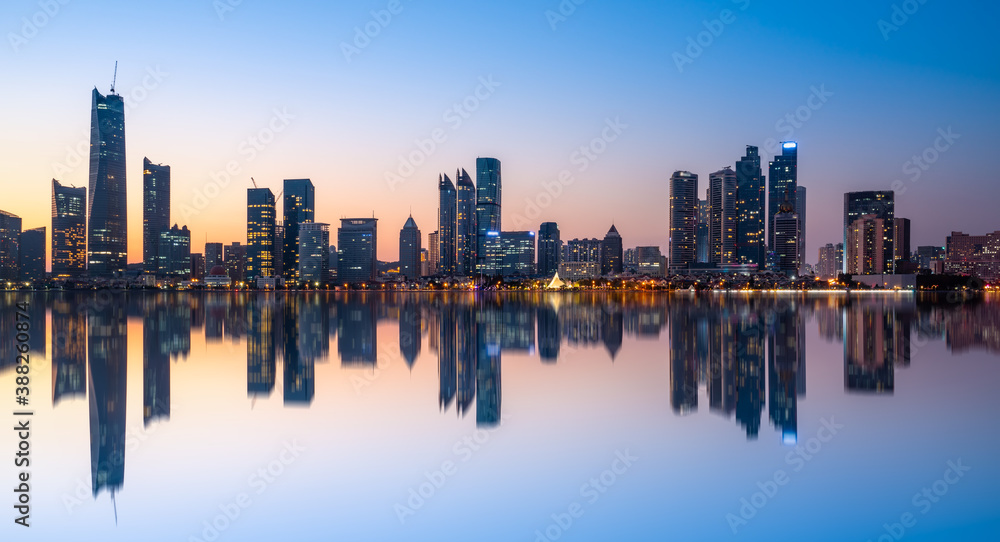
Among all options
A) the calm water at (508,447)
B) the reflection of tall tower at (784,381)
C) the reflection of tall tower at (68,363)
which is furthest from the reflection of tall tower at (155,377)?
the reflection of tall tower at (784,381)

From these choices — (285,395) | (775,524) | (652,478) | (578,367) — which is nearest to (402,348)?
(578,367)

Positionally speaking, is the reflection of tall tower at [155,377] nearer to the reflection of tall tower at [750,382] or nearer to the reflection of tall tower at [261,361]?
the reflection of tall tower at [261,361]

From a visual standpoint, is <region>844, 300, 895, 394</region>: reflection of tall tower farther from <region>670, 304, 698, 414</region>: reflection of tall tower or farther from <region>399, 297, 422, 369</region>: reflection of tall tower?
<region>399, 297, 422, 369</region>: reflection of tall tower

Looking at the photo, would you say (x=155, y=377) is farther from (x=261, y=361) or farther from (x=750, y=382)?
(x=750, y=382)

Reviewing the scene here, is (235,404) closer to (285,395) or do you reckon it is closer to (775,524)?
(285,395)

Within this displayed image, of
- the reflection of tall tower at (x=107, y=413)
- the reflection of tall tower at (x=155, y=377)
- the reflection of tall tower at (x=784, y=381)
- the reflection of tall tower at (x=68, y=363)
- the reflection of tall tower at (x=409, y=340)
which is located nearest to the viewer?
the reflection of tall tower at (x=107, y=413)

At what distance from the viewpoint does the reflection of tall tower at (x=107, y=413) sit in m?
9.64

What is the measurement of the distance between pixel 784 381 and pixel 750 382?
119 centimetres

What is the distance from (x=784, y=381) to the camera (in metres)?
17.3

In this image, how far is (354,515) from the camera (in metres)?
8.12

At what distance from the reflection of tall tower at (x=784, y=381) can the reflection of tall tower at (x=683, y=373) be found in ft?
5.61

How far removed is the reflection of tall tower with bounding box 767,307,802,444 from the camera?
41.2ft

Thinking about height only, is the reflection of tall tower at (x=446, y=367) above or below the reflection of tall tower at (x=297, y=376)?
below

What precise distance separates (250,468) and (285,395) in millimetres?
5594
